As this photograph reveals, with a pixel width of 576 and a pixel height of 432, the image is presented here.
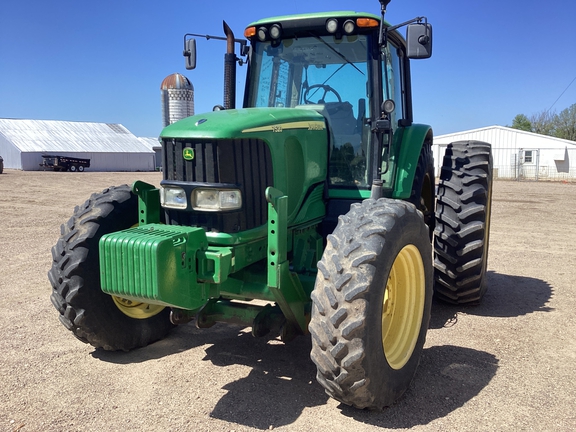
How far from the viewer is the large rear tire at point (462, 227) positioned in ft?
16.7

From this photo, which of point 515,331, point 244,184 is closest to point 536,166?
point 515,331

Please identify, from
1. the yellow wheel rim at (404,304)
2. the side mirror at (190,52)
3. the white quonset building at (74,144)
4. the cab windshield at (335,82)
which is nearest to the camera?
the yellow wheel rim at (404,304)

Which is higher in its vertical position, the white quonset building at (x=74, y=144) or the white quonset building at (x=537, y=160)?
the white quonset building at (x=74, y=144)

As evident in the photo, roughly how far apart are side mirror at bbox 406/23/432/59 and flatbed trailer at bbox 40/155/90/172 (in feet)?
137

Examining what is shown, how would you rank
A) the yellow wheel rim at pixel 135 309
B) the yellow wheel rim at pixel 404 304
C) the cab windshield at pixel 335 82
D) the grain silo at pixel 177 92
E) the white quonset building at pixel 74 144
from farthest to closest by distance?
the white quonset building at pixel 74 144
the grain silo at pixel 177 92
the cab windshield at pixel 335 82
the yellow wheel rim at pixel 135 309
the yellow wheel rim at pixel 404 304

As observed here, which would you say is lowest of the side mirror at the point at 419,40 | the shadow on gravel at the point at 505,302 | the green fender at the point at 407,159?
the shadow on gravel at the point at 505,302

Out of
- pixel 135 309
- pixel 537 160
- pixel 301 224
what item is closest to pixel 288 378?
pixel 301 224

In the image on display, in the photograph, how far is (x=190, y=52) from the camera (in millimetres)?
5012

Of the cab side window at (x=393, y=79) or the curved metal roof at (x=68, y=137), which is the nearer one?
the cab side window at (x=393, y=79)

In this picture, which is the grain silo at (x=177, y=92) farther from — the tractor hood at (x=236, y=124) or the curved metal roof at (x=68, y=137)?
the tractor hood at (x=236, y=124)

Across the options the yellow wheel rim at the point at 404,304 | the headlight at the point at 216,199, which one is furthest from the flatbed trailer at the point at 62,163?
the yellow wheel rim at the point at 404,304

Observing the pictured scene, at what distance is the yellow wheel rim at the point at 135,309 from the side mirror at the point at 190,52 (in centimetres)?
225

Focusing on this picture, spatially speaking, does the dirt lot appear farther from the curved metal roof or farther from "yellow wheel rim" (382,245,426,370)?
the curved metal roof

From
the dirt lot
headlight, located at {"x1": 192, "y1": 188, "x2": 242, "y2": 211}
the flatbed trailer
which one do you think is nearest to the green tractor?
headlight, located at {"x1": 192, "y1": 188, "x2": 242, "y2": 211}
